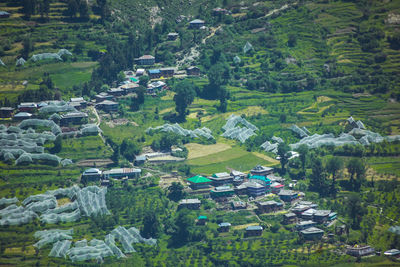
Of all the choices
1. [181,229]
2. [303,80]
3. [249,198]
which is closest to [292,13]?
[303,80]

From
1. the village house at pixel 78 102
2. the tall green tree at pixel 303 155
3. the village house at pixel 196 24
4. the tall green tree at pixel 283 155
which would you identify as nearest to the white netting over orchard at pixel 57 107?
the village house at pixel 78 102

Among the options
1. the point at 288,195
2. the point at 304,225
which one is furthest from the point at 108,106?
the point at 304,225

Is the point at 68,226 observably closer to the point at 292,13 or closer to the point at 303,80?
the point at 303,80

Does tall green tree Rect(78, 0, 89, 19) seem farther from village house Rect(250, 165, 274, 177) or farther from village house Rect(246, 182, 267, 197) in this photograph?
village house Rect(246, 182, 267, 197)

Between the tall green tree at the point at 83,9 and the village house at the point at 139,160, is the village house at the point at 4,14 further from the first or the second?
the village house at the point at 139,160

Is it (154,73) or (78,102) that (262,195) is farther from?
(154,73)
